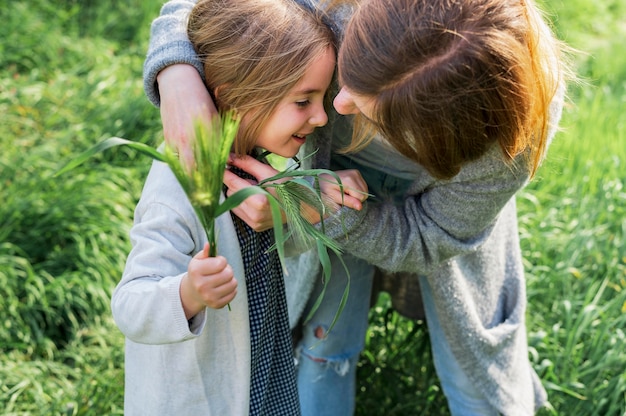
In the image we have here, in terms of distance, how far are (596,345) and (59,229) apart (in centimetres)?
179

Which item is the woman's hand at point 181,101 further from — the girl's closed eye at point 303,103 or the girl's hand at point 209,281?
the girl's hand at point 209,281

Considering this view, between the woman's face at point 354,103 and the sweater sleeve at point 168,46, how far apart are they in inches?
14.2

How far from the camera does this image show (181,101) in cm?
173

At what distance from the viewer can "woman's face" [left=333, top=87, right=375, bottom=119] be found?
1.57 metres

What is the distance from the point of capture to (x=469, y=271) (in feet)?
6.77

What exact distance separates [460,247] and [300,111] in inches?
18.6

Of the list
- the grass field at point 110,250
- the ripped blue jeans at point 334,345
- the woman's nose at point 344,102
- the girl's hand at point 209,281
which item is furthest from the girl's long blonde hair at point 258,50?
the grass field at point 110,250

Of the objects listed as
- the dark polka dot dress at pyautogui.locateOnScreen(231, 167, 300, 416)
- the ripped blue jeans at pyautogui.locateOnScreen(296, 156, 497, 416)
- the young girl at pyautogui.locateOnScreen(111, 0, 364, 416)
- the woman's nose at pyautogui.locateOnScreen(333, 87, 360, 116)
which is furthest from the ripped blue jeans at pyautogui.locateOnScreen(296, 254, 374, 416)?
the woman's nose at pyautogui.locateOnScreen(333, 87, 360, 116)

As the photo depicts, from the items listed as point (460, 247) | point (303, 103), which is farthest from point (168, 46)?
point (460, 247)

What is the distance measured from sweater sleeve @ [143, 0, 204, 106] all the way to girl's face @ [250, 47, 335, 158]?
0.71 feet

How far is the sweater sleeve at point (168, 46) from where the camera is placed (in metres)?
1.79

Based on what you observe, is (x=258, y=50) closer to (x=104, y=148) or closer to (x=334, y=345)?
(x=104, y=148)

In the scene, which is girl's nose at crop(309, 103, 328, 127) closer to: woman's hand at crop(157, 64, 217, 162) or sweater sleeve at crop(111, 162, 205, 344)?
woman's hand at crop(157, 64, 217, 162)

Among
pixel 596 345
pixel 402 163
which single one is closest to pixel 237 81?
pixel 402 163
